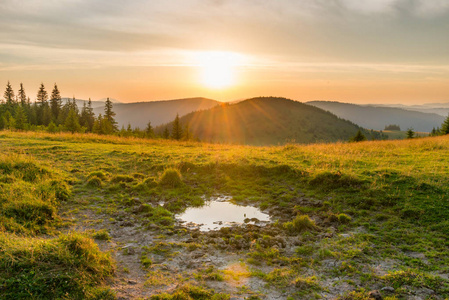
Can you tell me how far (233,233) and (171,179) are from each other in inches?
221

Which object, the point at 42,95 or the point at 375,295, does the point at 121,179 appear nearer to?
the point at 375,295

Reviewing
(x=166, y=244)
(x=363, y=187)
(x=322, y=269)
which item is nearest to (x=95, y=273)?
(x=166, y=244)

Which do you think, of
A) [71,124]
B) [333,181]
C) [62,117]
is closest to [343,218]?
[333,181]

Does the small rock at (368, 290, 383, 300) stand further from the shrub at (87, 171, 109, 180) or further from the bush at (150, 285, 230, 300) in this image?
the shrub at (87, 171, 109, 180)

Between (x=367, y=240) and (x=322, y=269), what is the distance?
6.70 feet

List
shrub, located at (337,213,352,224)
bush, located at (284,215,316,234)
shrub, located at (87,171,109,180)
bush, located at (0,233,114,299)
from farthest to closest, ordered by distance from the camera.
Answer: shrub, located at (87,171,109,180)
shrub, located at (337,213,352,224)
bush, located at (284,215,316,234)
bush, located at (0,233,114,299)

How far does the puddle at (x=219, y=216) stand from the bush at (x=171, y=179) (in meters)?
2.40

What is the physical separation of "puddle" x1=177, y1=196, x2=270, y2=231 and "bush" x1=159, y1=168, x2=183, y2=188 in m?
2.40

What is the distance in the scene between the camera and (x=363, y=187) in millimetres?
10750

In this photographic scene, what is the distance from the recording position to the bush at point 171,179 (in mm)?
12734

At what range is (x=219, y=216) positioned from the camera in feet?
32.0

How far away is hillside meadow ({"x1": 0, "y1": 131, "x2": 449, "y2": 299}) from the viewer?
5367 millimetres

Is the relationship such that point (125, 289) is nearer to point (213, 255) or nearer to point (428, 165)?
point (213, 255)

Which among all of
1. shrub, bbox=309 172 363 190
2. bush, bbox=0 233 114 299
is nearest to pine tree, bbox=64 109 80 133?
shrub, bbox=309 172 363 190
